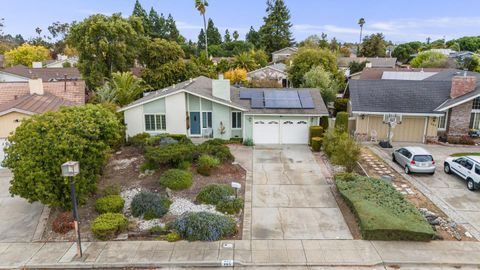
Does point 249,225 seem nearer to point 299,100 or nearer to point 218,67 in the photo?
point 299,100

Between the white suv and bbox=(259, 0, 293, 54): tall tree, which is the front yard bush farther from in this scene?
bbox=(259, 0, 293, 54): tall tree

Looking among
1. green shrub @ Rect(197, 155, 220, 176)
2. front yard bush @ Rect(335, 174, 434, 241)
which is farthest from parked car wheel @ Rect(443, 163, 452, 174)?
green shrub @ Rect(197, 155, 220, 176)

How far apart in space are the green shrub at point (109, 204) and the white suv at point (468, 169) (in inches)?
645

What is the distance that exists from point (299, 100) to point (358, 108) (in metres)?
4.38

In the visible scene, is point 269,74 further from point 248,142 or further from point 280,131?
point 248,142

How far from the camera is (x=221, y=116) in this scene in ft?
80.4

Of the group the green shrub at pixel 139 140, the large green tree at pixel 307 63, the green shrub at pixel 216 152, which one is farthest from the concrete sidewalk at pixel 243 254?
the large green tree at pixel 307 63

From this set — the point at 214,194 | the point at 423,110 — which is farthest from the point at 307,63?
the point at 214,194

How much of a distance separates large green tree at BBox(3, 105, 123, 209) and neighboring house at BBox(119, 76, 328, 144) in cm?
1013

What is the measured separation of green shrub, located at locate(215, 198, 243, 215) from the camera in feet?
46.1

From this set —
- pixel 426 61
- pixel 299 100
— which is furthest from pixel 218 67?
pixel 426 61

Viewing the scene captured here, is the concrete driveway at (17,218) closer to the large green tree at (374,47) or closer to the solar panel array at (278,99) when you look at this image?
the solar panel array at (278,99)

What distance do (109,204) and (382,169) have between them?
48.3 ft

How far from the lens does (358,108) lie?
24938 millimetres
